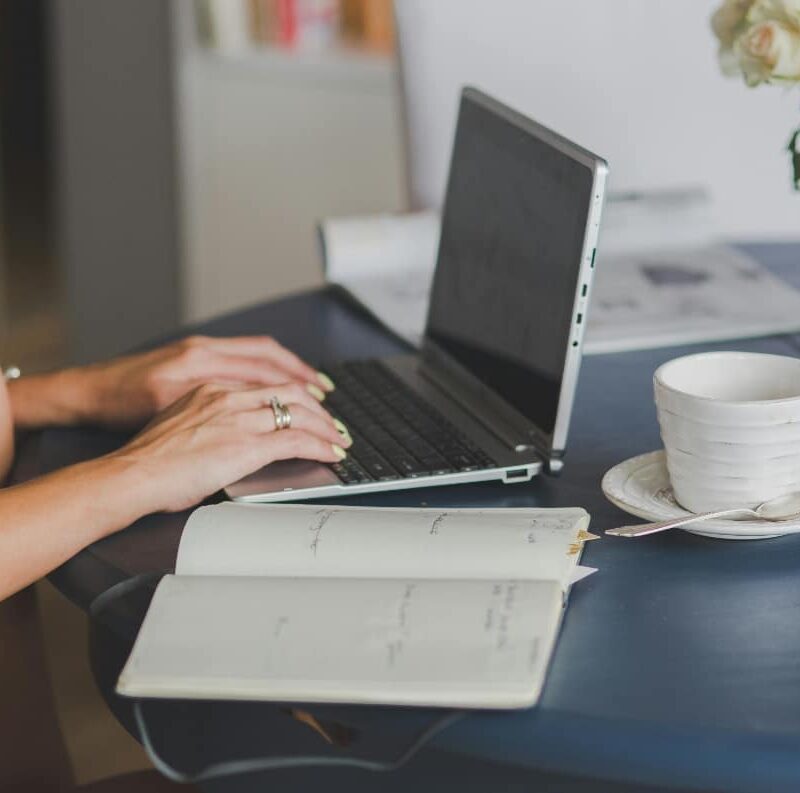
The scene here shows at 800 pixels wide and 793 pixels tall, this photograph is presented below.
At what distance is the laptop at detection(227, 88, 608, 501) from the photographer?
1.00 meters

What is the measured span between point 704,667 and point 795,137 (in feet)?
1.61

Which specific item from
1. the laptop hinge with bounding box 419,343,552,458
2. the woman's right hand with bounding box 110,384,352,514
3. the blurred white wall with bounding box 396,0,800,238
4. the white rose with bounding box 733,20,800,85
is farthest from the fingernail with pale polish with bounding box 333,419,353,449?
the blurred white wall with bounding box 396,0,800,238

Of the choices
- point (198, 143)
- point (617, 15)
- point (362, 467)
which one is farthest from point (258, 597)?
point (198, 143)

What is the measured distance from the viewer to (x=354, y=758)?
761mm

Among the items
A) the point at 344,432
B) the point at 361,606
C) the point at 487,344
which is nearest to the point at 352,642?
the point at 361,606

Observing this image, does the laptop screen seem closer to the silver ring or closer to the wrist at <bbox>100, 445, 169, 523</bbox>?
the silver ring

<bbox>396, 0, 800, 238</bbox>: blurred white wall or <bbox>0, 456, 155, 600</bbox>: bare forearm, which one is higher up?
<bbox>396, 0, 800, 238</bbox>: blurred white wall

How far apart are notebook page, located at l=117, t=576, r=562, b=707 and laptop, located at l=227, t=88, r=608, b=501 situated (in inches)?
7.5

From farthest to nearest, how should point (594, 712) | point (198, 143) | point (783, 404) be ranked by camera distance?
point (198, 143) < point (783, 404) < point (594, 712)

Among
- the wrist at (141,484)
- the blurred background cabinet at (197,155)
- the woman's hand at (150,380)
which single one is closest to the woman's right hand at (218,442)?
the wrist at (141,484)

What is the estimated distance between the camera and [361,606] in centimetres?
78

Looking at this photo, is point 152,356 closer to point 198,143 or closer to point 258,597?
point 258,597

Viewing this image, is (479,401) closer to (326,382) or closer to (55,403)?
(326,382)

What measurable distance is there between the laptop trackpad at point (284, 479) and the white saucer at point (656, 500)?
0.20 m
